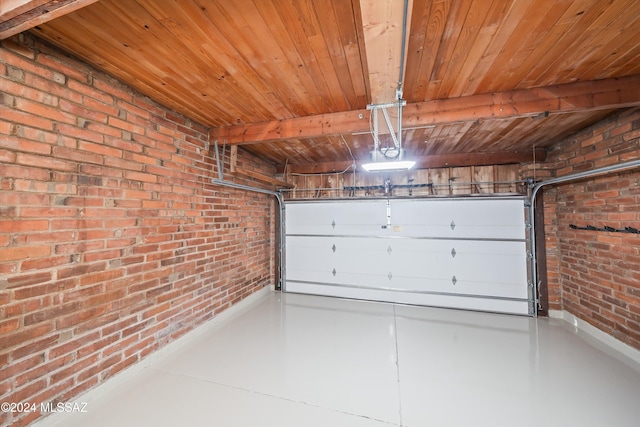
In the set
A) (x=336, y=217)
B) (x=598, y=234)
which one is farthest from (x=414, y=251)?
(x=598, y=234)

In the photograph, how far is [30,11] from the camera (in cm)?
106

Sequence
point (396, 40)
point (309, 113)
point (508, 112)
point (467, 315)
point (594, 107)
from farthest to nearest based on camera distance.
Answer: point (467, 315)
point (309, 113)
point (508, 112)
point (594, 107)
point (396, 40)

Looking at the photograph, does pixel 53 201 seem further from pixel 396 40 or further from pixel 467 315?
pixel 467 315

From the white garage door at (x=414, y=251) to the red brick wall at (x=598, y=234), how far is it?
0.41 metres

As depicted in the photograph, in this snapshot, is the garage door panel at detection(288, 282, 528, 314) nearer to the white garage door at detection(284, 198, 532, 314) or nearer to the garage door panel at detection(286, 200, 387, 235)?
the white garage door at detection(284, 198, 532, 314)

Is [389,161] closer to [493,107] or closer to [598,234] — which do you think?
[493,107]

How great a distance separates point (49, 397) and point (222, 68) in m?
2.47

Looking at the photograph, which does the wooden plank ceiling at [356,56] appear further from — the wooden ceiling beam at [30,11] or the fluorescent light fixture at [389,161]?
the fluorescent light fixture at [389,161]

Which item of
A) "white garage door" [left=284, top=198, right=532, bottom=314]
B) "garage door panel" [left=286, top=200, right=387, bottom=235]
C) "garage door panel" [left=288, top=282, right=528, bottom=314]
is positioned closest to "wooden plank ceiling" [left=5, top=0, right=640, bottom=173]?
"white garage door" [left=284, top=198, right=532, bottom=314]

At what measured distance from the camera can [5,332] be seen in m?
1.32

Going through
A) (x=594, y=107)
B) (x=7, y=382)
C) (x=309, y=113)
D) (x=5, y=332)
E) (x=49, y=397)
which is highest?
(x=309, y=113)

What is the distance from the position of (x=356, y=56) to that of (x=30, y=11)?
164 cm

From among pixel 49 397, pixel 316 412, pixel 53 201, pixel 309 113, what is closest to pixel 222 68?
pixel 309 113

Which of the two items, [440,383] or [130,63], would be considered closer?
[130,63]
